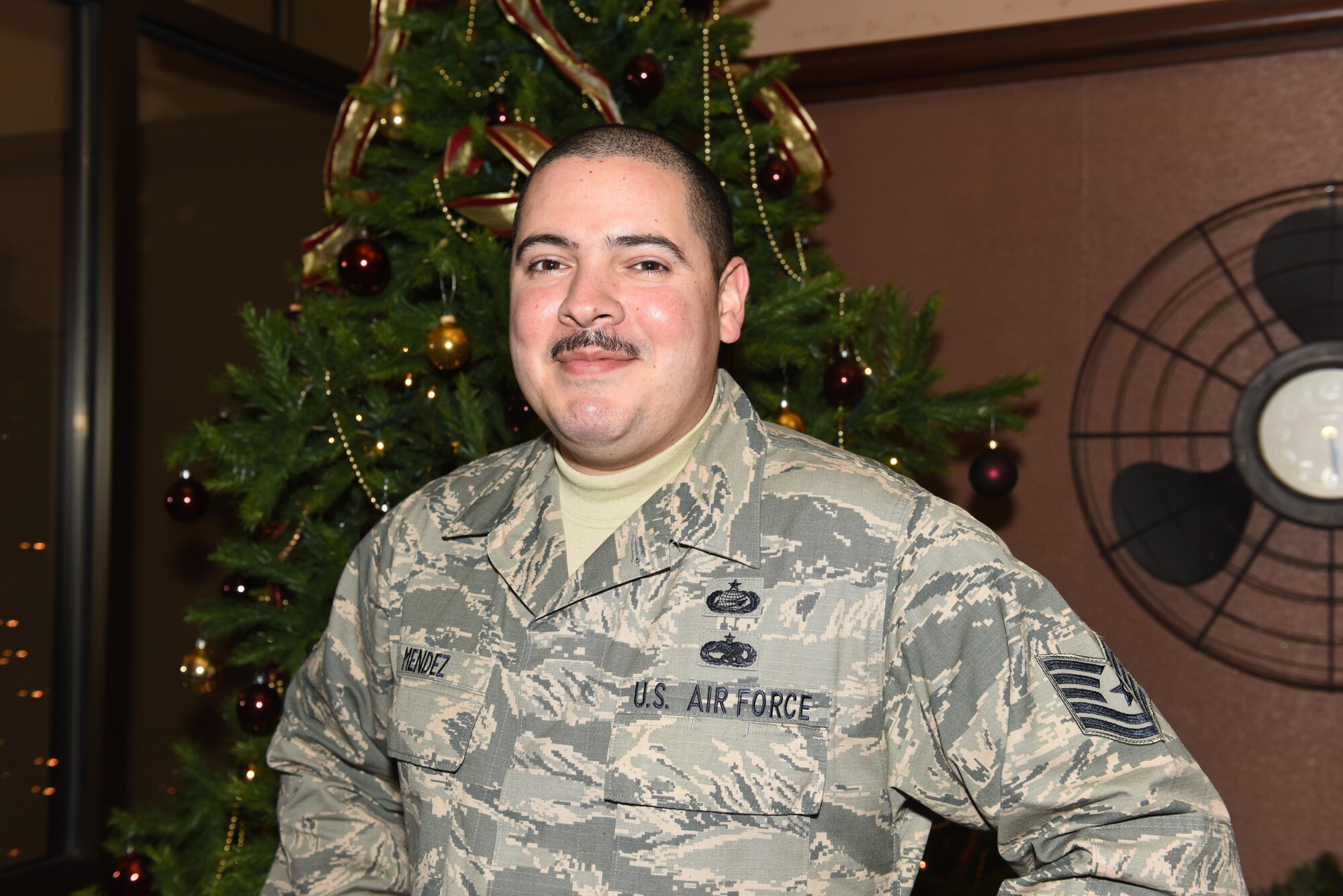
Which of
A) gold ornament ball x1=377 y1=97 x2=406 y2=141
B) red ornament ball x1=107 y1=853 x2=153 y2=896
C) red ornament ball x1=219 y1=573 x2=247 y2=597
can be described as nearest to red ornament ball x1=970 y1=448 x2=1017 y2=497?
gold ornament ball x1=377 y1=97 x2=406 y2=141

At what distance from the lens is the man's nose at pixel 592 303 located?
121cm

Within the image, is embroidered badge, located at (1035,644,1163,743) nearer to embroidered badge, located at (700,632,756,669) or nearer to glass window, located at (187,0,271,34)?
embroidered badge, located at (700,632,756,669)

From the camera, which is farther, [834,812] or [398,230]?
[398,230]

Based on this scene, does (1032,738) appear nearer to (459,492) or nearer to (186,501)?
(459,492)

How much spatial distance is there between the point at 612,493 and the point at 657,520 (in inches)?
4.1

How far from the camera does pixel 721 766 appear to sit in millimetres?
1115

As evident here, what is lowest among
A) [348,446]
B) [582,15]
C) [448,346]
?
[348,446]

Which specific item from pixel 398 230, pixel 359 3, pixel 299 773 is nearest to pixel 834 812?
pixel 299 773

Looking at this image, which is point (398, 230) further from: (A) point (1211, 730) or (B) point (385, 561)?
(A) point (1211, 730)

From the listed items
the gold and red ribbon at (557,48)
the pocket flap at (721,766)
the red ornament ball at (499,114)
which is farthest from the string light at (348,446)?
the pocket flap at (721,766)

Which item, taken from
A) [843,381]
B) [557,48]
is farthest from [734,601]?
[557,48]

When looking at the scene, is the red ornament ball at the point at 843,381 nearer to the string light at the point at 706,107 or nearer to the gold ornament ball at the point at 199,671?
the string light at the point at 706,107

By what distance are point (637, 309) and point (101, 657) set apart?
1720 millimetres

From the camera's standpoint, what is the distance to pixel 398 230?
6.52 feet
